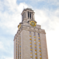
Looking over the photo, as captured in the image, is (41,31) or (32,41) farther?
(41,31)

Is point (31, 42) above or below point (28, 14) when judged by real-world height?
below

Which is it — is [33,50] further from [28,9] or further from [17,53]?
[28,9]

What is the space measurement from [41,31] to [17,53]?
23.7 metres

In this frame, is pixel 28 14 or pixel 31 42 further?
pixel 28 14

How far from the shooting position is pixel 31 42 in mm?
85125

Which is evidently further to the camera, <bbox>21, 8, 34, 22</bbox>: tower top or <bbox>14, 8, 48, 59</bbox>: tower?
<bbox>21, 8, 34, 22</bbox>: tower top

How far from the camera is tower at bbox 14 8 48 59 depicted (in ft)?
268

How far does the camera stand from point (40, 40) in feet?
291

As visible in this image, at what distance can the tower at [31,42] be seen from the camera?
81.8 meters

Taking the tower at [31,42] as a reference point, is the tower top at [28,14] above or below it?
above

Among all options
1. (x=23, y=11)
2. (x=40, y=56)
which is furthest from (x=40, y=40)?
(x=23, y=11)

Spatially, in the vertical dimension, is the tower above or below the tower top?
below

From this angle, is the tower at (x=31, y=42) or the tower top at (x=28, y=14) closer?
the tower at (x=31, y=42)

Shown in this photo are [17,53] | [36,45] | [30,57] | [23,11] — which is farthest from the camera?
[23,11]
